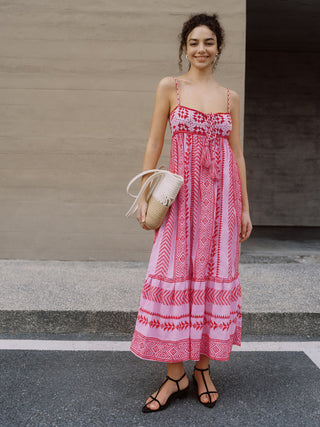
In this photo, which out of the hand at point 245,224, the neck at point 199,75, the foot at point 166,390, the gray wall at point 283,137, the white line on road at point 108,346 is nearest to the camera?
the foot at point 166,390

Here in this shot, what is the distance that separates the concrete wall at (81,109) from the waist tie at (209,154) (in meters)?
3.29

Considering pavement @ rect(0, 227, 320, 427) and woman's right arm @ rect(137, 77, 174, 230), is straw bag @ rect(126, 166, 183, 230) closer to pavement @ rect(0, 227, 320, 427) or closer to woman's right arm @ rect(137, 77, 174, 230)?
woman's right arm @ rect(137, 77, 174, 230)

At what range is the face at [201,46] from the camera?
7.46ft

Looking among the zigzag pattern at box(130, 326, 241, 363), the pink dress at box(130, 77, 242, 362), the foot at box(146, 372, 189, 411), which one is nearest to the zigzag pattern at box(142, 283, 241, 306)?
the pink dress at box(130, 77, 242, 362)

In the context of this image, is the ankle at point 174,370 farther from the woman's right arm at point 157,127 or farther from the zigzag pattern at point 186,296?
the woman's right arm at point 157,127

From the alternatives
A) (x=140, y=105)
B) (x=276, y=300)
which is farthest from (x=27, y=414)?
(x=140, y=105)

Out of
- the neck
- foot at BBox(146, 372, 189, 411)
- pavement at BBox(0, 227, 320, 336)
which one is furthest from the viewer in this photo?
pavement at BBox(0, 227, 320, 336)

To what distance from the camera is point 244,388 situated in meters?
2.51

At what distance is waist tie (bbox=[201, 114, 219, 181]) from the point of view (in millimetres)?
2246

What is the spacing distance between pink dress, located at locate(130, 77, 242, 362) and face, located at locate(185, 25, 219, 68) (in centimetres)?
27

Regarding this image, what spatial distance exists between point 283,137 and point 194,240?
1008cm

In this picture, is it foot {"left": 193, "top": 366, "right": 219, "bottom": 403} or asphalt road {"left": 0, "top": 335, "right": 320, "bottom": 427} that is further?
foot {"left": 193, "top": 366, "right": 219, "bottom": 403}

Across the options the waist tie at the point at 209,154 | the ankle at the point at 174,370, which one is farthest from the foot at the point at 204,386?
the waist tie at the point at 209,154

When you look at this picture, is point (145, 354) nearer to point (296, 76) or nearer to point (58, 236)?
point (58, 236)
